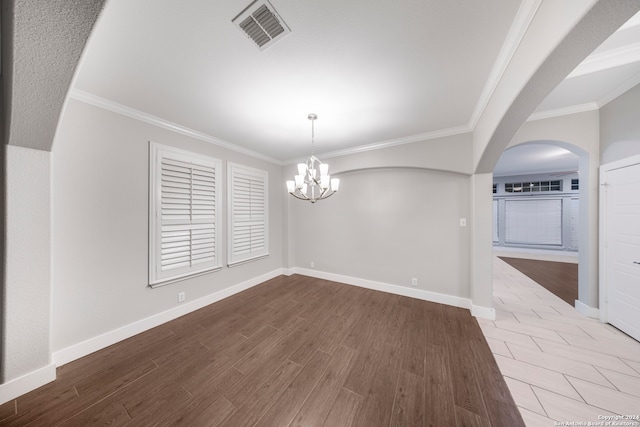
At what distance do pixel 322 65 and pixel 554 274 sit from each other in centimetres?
692

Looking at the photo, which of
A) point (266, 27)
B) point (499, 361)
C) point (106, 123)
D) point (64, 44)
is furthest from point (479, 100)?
point (106, 123)

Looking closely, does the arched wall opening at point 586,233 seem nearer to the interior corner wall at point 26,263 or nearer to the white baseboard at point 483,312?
the white baseboard at point 483,312

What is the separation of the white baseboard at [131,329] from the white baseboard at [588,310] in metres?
5.21

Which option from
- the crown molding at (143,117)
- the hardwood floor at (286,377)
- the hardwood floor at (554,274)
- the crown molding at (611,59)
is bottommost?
the hardwood floor at (286,377)

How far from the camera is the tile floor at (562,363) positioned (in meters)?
1.47

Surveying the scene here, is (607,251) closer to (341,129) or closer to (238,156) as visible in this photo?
(341,129)

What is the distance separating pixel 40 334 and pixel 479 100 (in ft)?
15.8

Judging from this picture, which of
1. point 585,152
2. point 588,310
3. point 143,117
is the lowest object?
point 588,310

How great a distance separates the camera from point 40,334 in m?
1.72

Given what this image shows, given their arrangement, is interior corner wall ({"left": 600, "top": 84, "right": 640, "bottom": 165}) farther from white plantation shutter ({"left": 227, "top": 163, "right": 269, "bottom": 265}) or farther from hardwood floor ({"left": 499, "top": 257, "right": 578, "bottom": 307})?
white plantation shutter ({"left": 227, "top": 163, "right": 269, "bottom": 265})

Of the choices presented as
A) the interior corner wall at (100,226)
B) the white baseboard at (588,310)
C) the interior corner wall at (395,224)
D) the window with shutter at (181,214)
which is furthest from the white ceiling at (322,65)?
the white baseboard at (588,310)

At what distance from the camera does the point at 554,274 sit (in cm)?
477

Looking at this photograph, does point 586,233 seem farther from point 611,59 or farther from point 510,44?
point 510,44

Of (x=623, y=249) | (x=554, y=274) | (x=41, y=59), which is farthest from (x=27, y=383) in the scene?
(x=554, y=274)
